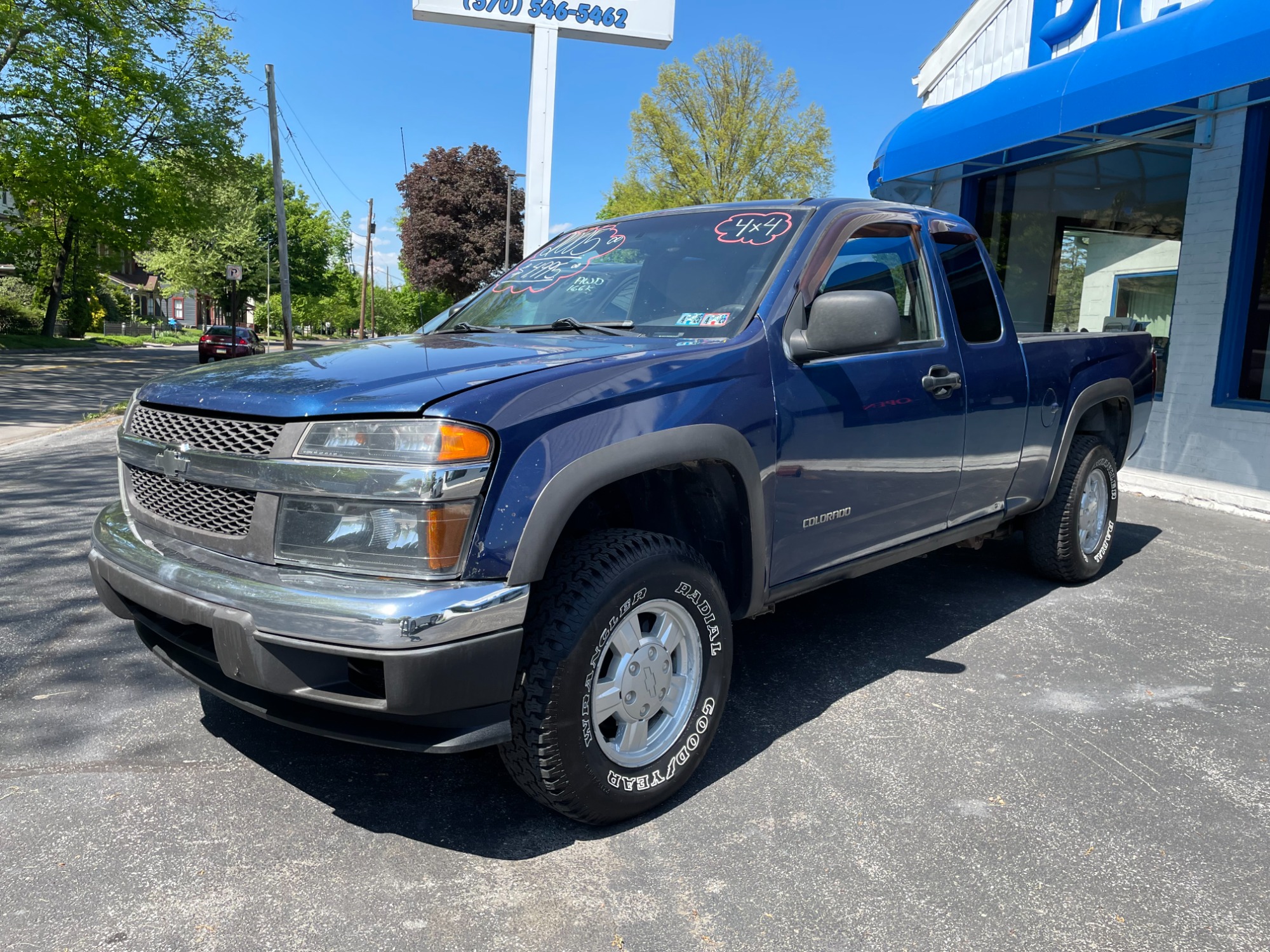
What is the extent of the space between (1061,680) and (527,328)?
2.63 metres

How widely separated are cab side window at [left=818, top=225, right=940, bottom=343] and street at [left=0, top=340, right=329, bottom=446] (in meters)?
2.82

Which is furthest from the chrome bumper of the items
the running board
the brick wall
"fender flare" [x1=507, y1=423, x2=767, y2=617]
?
the brick wall

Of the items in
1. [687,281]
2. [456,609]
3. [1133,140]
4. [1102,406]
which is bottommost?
[456,609]

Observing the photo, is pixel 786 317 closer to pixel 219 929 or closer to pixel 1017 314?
pixel 219 929

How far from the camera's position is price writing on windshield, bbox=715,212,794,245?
338 cm

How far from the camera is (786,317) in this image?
307cm

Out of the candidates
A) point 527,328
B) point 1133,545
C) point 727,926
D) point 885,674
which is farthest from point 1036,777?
point 1133,545

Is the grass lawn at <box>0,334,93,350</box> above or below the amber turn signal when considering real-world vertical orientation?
below

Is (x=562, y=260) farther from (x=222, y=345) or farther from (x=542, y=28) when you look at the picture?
(x=222, y=345)

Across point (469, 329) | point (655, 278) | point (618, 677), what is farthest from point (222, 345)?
point (618, 677)

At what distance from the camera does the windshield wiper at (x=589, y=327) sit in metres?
3.17

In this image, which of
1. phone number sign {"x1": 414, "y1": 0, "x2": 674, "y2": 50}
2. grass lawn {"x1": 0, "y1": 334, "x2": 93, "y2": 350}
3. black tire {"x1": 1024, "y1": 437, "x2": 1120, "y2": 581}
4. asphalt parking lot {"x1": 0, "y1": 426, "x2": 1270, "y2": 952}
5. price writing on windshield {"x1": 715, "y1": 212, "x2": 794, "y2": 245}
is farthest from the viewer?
grass lawn {"x1": 0, "y1": 334, "x2": 93, "y2": 350}

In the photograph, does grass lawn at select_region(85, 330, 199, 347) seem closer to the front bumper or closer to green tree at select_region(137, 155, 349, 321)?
green tree at select_region(137, 155, 349, 321)

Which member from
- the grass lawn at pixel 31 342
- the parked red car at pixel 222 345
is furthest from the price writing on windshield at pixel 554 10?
the grass lawn at pixel 31 342
